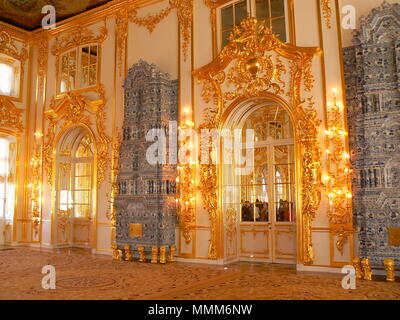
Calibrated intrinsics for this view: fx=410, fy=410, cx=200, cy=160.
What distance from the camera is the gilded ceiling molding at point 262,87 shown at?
21.9ft

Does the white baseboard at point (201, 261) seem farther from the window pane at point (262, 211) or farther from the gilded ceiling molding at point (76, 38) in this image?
the gilded ceiling molding at point (76, 38)

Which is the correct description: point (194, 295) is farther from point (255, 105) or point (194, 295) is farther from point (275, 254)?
point (255, 105)

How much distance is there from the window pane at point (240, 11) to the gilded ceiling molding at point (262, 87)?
35cm

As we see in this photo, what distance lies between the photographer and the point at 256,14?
7.64m

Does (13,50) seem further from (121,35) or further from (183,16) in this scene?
(183,16)

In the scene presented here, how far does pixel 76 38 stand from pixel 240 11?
4.48 m

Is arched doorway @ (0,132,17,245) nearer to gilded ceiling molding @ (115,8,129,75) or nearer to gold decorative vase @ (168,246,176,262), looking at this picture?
gilded ceiling molding @ (115,8,129,75)

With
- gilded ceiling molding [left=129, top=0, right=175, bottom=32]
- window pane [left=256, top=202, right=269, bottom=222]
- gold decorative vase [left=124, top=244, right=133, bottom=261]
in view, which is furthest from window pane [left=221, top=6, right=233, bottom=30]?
gold decorative vase [left=124, top=244, right=133, bottom=261]

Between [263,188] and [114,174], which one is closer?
[263,188]

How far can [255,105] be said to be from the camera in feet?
25.7

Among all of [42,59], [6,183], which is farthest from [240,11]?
[6,183]

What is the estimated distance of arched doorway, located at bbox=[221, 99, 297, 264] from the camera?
295 inches

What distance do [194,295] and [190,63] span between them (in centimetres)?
485

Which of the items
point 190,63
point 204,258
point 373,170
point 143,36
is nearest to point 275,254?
point 204,258
